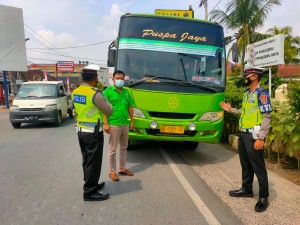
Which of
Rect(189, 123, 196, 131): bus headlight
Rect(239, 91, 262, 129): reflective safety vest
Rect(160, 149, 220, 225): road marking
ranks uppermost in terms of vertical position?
Rect(239, 91, 262, 129): reflective safety vest

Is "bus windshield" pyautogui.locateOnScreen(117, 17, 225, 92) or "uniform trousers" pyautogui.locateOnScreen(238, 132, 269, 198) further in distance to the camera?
"bus windshield" pyautogui.locateOnScreen(117, 17, 225, 92)

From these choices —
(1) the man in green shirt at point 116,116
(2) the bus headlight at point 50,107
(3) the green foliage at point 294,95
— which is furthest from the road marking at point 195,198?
(2) the bus headlight at point 50,107

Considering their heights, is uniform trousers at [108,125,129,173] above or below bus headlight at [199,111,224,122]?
below

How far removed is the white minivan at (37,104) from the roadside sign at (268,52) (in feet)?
25.7

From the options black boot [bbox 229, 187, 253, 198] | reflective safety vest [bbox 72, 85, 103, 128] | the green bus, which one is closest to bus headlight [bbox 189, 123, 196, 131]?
the green bus

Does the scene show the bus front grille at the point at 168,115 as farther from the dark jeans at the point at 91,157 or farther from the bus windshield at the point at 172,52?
the dark jeans at the point at 91,157

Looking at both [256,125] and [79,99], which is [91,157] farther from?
[256,125]

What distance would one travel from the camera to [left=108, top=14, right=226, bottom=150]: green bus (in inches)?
235

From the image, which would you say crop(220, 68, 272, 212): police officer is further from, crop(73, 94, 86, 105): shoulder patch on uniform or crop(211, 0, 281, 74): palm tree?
crop(211, 0, 281, 74): palm tree

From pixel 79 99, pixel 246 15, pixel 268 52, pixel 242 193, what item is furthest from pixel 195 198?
pixel 246 15

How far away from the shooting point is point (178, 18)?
6684mm

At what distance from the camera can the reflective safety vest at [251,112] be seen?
3.98 meters

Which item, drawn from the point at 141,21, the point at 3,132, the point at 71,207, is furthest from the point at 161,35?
the point at 3,132

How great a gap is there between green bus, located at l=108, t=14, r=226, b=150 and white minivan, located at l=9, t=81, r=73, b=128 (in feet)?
20.0
